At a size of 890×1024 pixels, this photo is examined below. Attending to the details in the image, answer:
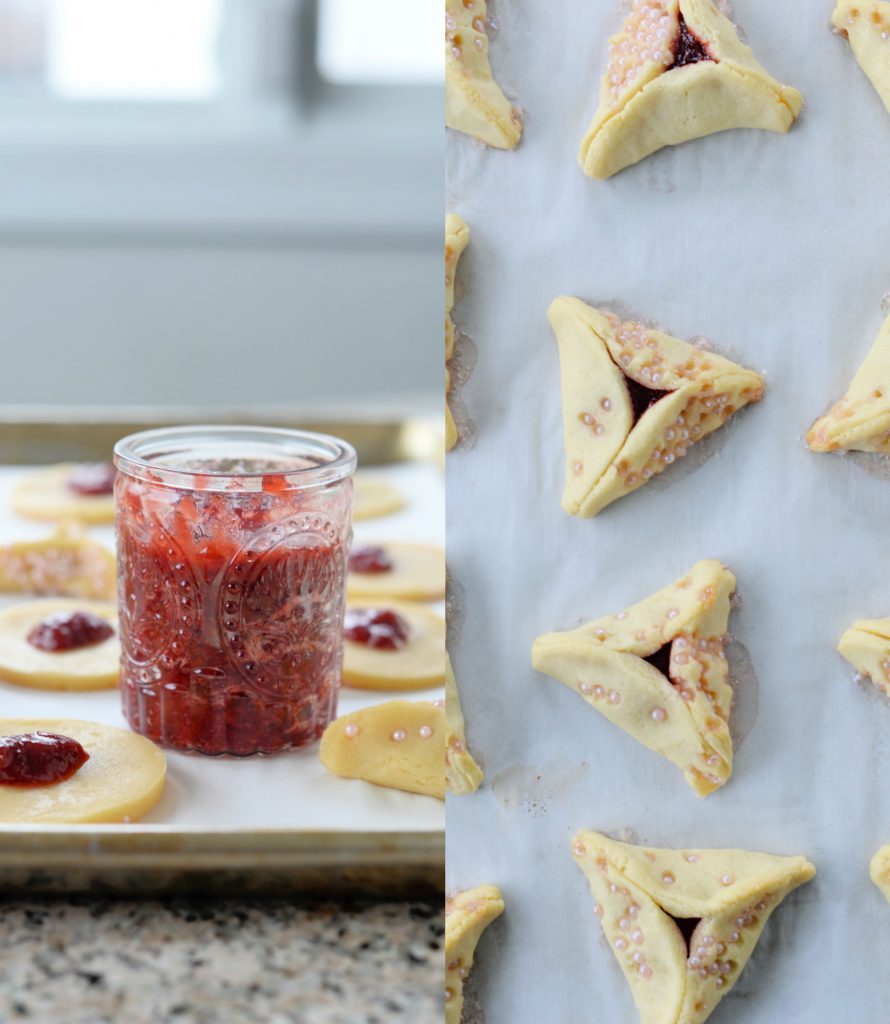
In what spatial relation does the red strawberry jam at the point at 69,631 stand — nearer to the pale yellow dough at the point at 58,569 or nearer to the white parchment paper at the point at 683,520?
the pale yellow dough at the point at 58,569

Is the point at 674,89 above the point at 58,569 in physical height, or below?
above

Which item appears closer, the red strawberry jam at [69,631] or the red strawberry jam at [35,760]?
the red strawberry jam at [35,760]

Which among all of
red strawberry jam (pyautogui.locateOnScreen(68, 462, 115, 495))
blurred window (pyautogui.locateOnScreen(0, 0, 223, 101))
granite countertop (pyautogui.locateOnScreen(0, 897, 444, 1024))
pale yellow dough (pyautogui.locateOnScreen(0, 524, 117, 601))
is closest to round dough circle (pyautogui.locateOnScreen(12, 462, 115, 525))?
red strawberry jam (pyautogui.locateOnScreen(68, 462, 115, 495))

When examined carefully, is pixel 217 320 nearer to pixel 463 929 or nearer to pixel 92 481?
pixel 92 481

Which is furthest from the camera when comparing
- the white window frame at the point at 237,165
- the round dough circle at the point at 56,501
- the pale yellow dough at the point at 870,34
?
the white window frame at the point at 237,165

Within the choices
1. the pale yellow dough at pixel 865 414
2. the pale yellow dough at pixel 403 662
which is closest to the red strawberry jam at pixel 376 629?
the pale yellow dough at pixel 403 662

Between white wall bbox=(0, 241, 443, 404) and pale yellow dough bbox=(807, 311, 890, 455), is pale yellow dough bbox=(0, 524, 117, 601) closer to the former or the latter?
pale yellow dough bbox=(807, 311, 890, 455)

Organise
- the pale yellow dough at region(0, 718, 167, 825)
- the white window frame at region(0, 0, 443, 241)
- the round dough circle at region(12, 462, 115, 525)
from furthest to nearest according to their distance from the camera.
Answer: the white window frame at region(0, 0, 443, 241) < the round dough circle at region(12, 462, 115, 525) < the pale yellow dough at region(0, 718, 167, 825)

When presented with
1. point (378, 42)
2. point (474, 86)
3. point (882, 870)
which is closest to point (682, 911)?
point (882, 870)
